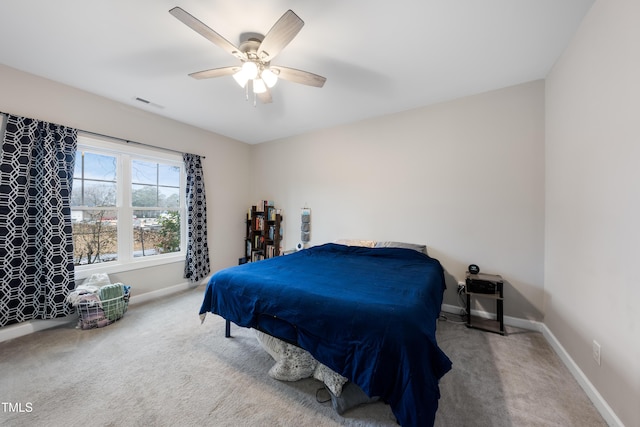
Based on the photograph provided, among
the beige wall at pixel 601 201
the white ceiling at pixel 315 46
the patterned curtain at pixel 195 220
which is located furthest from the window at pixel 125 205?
the beige wall at pixel 601 201

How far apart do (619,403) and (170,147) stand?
4.88 meters

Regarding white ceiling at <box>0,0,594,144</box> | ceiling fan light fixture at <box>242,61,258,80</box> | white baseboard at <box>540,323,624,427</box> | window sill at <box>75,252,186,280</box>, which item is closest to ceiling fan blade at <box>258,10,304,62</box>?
ceiling fan light fixture at <box>242,61,258,80</box>

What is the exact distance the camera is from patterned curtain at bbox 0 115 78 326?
7.16ft

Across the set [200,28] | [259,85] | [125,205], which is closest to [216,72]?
[259,85]

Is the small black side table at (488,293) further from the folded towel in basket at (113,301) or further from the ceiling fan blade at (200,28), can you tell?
the folded towel in basket at (113,301)

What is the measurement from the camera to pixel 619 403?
1293 mm

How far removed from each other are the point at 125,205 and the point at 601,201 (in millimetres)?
4659

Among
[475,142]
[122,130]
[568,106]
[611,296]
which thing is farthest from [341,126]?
[611,296]

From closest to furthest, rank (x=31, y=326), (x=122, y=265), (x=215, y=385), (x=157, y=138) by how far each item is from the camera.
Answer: (x=215, y=385) < (x=31, y=326) < (x=122, y=265) < (x=157, y=138)

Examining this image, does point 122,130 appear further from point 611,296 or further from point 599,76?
point 611,296

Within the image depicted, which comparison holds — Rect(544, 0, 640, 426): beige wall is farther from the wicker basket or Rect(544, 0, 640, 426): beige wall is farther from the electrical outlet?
the wicker basket

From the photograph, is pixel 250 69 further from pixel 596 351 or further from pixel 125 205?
pixel 596 351

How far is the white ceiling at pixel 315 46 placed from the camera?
158 centimetres

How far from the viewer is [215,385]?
167 cm
